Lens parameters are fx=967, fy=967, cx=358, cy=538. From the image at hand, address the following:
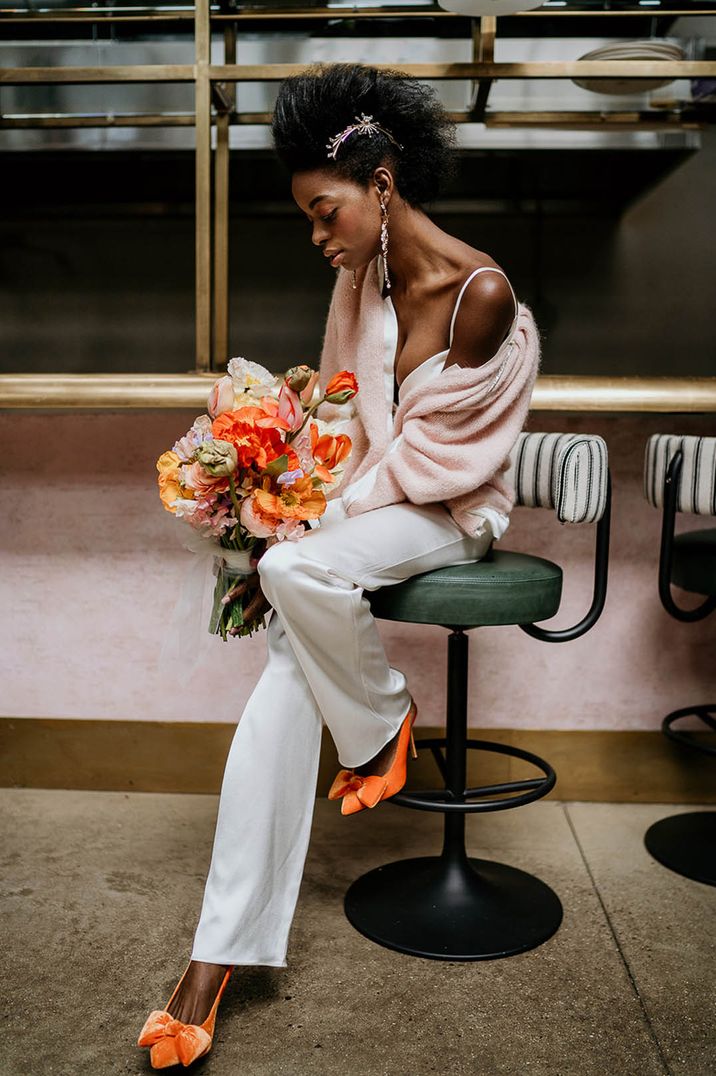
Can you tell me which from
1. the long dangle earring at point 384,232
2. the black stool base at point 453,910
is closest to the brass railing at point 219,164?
the long dangle earring at point 384,232

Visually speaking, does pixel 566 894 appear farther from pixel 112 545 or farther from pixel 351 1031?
pixel 112 545

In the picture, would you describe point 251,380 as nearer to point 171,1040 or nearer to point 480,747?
point 480,747

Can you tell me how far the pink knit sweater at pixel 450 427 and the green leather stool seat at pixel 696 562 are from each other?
1.40 ft

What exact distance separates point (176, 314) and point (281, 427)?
2.31 metres

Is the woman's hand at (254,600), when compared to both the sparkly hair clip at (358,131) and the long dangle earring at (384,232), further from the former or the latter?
the sparkly hair clip at (358,131)

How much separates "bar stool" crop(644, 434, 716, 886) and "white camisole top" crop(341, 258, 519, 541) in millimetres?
363

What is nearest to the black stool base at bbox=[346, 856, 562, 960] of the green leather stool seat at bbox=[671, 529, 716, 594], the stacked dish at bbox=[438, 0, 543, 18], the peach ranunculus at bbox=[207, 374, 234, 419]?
the green leather stool seat at bbox=[671, 529, 716, 594]

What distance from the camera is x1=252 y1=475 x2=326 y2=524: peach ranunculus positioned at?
5.00 ft

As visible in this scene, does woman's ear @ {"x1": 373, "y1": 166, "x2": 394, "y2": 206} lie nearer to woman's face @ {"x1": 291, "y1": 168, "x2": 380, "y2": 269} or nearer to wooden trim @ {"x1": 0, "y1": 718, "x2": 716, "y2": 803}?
woman's face @ {"x1": 291, "y1": 168, "x2": 380, "y2": 269}

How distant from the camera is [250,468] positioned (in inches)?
59.8

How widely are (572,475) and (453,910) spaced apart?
0.86 m

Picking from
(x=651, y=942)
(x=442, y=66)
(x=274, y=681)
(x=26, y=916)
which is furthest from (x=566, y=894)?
(x=442, y=66)

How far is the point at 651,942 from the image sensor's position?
1.81m

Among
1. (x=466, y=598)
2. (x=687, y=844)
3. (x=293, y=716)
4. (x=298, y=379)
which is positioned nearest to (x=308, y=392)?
(x=298, y=379)
